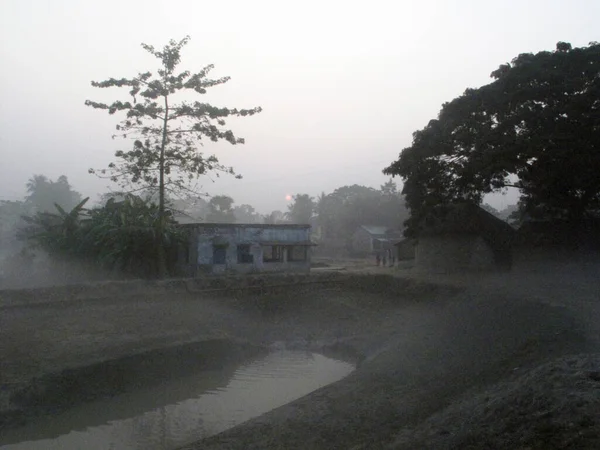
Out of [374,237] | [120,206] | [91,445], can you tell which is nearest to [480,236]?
[120,206]

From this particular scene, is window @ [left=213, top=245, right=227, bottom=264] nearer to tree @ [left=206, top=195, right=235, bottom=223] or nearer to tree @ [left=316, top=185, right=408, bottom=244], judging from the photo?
tree @ [left=316, top=185, right=408, bottom=244]

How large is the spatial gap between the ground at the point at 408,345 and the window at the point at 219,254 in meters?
7.69

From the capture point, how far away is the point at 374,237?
60.7 m

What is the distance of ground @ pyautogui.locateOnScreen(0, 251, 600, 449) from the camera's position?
7738mm

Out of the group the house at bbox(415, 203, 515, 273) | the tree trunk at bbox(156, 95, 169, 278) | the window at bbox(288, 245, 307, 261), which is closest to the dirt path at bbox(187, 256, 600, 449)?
the house at bbox(415, 203, 515, 273)

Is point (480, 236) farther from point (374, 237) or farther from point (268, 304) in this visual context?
point (374, 237)

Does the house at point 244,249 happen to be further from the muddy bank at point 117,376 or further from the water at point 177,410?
the water at point 177,410

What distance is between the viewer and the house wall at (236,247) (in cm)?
3262

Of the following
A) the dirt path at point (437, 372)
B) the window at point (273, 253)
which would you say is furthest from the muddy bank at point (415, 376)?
the window at point (273, 253)

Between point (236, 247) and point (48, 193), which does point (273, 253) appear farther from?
point (48, 193)

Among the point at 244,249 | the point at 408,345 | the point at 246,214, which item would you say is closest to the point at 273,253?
the point at 244,249

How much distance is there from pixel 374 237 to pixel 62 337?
1814 inches

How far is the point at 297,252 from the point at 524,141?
1824 cm

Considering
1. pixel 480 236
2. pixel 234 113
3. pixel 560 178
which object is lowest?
pixel 480 236
